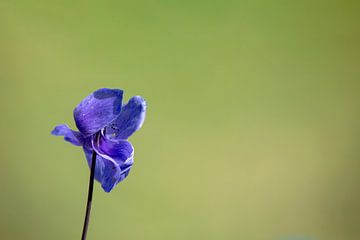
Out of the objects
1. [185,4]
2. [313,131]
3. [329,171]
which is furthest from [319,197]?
[185,4]

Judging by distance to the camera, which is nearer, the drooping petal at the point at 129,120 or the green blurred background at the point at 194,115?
the drooping petal at the point at 129,120

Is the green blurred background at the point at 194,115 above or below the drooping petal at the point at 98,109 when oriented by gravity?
above

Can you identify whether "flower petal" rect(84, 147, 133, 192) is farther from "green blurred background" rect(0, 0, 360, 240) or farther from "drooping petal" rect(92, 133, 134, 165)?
"green blurred background" rect(0, 0, 360, 240)

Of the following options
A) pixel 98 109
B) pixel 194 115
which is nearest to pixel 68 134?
pixel 98 109

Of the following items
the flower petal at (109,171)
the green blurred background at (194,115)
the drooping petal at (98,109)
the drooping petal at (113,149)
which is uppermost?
the green blurred background at (194,115)

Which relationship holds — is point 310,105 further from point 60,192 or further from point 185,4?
point 60,192

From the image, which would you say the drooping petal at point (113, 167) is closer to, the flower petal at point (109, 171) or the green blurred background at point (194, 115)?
the flower petal at point (109, 171)

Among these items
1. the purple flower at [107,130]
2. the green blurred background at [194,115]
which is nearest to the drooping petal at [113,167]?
the purple flower at [107,130]
